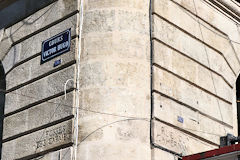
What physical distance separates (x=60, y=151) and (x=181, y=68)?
4296mm

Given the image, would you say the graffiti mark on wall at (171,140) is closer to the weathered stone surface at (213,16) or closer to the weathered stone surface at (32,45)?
the weathered stone surface at (32,45)

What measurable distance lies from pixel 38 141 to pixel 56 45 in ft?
9.39

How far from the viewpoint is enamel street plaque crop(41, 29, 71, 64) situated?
19719mm

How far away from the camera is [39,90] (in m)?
20.0

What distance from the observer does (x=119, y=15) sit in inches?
761

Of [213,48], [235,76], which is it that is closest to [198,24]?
[213,48]

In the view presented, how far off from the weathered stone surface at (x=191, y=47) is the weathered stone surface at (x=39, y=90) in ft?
9.09

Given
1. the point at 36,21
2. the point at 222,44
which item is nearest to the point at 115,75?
the point at 36,21

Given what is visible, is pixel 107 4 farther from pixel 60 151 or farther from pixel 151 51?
pixel 60 151

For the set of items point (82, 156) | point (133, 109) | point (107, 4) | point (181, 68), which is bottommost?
point (82, 156)

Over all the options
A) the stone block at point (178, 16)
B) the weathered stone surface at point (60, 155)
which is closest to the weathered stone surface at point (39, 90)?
the weathered stone surface at point (60, 155)

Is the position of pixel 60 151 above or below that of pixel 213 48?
below

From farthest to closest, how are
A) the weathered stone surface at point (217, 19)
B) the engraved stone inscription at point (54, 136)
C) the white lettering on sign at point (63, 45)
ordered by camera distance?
the weathered stone surface at point (217, 19), the white lettering on sign at point (63, 45), the engraved stone inscription at point (54, 136)

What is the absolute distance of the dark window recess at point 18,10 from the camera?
2130 centimetres
